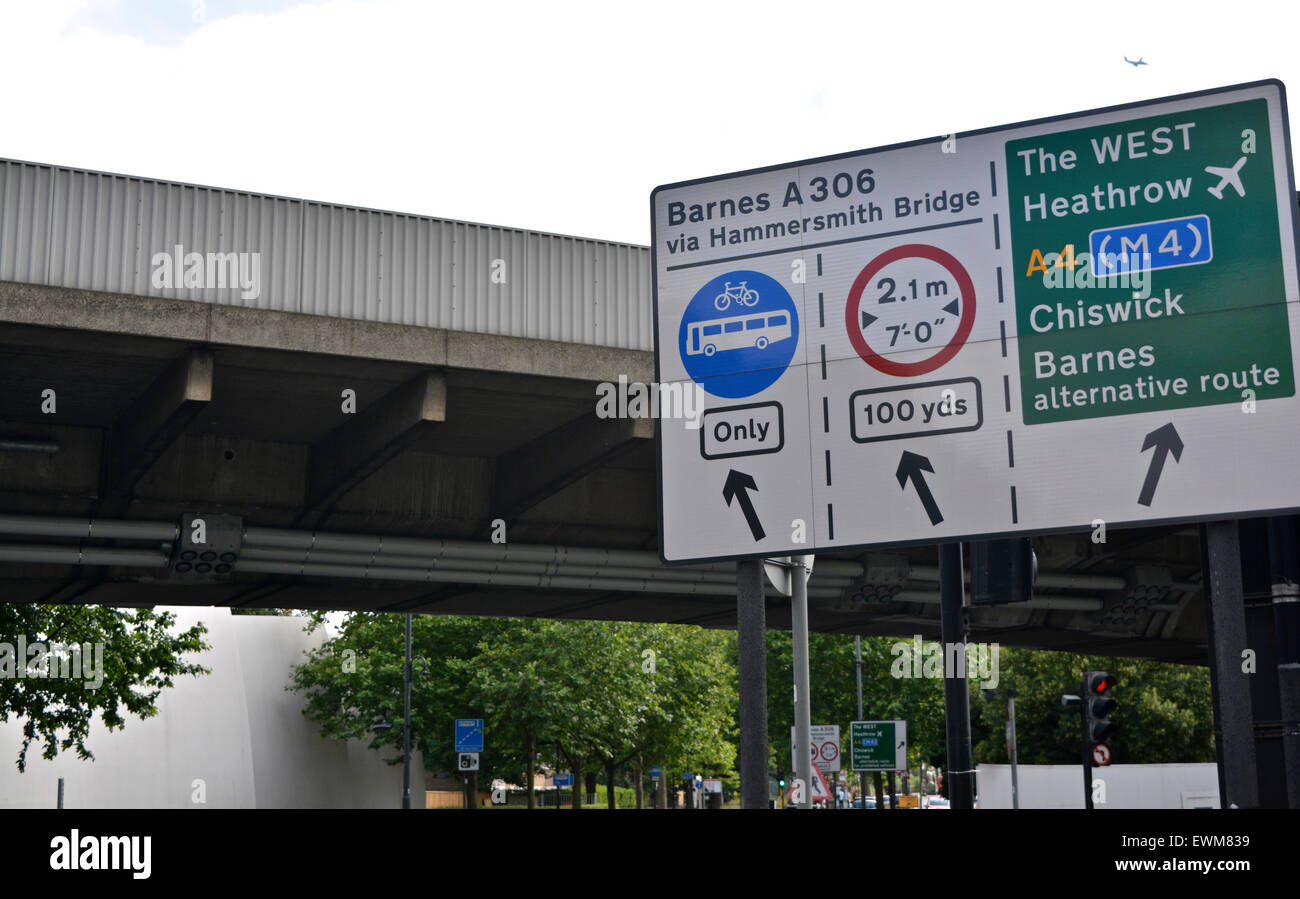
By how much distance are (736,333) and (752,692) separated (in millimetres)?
2162

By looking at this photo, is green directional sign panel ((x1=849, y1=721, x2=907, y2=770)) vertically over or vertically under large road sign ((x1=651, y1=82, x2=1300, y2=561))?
under

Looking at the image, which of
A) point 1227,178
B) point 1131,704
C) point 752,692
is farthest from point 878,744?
point 1131,704

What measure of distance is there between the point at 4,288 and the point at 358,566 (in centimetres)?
714

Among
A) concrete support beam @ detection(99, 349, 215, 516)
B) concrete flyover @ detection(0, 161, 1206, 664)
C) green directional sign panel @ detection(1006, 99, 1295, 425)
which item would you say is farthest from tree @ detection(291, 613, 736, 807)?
green directional sign panel @ detection(1006, 99, 1295, 425)

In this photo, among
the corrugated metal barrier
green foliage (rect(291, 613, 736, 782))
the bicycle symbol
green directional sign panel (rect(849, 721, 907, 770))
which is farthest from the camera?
green foliage (rect(291, 613, 736, 782))

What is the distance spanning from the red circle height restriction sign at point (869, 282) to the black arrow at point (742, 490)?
997mm

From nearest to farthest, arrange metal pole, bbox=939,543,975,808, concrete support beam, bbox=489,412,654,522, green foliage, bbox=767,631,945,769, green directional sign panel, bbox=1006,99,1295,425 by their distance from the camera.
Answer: green directional sign panel, bbox=1006,99,1295,425, metal pole, bbox=939,543,975,808, concrete support beam, bbox=489,412,654,522, green foliage, bbox=767,631,945,769

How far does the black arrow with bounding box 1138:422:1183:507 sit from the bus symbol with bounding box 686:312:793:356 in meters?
2.17

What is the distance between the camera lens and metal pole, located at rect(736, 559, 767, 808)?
295 inches

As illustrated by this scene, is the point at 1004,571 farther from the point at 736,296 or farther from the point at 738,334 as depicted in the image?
the point at 736,296

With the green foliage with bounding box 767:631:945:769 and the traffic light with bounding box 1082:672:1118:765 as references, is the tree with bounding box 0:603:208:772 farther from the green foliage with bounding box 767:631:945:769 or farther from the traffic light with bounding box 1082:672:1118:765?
the green foliage with bounding box 767:631:945:769

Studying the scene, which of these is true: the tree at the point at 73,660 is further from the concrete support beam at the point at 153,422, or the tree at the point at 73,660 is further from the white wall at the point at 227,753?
the white wall at the point at 227,753

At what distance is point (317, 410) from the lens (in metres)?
15.9
